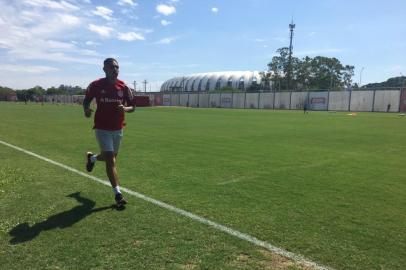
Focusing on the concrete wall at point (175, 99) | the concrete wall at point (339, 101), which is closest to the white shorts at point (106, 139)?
the concrete wall at point (339, 101)

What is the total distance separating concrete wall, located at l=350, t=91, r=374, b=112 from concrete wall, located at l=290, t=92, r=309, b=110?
9693 millimetres

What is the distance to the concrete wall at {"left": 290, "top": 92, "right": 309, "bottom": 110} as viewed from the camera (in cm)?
7462

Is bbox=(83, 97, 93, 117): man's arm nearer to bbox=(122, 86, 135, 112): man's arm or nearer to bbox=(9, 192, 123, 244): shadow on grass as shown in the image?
bbox=(122, 86, 135, 112): man's arm

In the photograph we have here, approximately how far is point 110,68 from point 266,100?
261 ft

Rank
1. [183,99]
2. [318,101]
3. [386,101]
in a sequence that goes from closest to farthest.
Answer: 1. [386,101]
2. [318,101]
3. [183,99]

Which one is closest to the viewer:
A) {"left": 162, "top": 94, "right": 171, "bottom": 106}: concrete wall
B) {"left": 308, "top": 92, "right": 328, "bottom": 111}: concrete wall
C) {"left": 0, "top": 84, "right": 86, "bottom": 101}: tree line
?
{"left": 308, "top": 92, "right": 328, "bottom": 111}: concrete wall

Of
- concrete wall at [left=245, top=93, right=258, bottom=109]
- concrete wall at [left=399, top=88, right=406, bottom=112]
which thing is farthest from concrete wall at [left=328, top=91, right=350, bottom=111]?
concrete wall at [left=245, top=93, right=258, bottom=109]

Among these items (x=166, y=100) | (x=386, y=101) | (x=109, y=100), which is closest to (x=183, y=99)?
(x=166, y=100)

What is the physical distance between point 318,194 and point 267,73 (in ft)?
380

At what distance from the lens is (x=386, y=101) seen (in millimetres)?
63062

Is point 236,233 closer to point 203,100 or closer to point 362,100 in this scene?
point 362,100

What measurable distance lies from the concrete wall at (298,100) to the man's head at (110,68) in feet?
234

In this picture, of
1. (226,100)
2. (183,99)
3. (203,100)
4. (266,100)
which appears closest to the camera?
(266,100)

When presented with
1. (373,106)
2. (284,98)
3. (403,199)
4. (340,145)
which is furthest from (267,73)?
(403,199)
